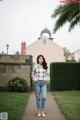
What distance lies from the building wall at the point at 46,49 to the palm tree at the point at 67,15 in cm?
3518

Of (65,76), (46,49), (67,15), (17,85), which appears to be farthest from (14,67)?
(46,49)

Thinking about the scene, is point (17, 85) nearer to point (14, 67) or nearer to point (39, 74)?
point (14, 67)

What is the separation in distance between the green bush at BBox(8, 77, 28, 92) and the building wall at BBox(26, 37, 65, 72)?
37850 millimetres

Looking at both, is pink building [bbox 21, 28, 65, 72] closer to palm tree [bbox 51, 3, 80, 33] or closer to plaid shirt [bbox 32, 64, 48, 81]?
palm tree [bbox 51, 3, 80, 33]

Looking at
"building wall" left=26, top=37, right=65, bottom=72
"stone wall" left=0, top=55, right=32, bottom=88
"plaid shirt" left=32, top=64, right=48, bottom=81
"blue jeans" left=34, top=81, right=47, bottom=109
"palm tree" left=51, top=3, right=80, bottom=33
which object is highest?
"building wall" left=26, top=37, right=65, bottom=72

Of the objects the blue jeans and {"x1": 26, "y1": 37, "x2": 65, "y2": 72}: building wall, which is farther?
{"x1": 26, "y1": 37, "x2": 65, "y2": 72}: building wall

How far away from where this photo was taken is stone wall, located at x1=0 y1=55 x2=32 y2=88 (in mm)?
20216

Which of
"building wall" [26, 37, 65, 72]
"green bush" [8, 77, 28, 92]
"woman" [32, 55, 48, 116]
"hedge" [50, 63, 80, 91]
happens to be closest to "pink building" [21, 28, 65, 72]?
"building wall" [26, 37, 65, 72]

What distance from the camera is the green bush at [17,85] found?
1908 cm

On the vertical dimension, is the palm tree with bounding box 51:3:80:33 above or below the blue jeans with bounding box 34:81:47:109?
above

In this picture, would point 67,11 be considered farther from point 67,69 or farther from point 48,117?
point 48,117

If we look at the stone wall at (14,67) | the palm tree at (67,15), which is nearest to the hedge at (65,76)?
the stone wall at (14,67)

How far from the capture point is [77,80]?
20.7 m

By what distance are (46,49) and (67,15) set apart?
3744cm
